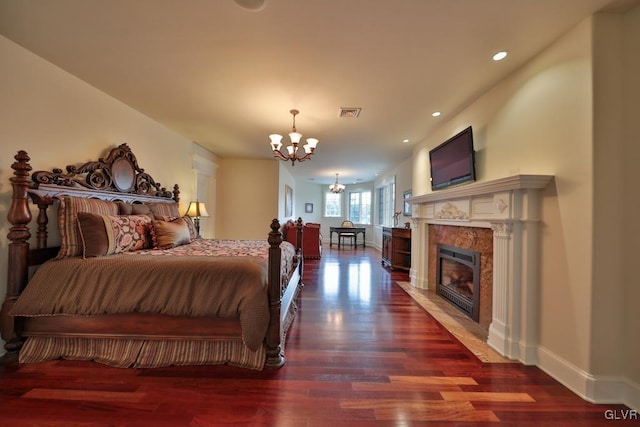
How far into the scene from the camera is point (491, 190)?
2.24 m

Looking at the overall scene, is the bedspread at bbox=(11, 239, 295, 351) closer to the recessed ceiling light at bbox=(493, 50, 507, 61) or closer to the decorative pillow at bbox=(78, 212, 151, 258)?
the decorative pillow at bbox=(78, 212, 151, 258)

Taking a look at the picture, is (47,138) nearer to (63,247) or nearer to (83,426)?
(63,247)

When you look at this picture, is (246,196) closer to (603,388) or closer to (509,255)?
(509,255)

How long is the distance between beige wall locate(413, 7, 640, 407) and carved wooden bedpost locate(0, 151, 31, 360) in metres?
3.99

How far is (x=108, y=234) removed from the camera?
2.19m

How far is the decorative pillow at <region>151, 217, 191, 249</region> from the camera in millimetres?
2695

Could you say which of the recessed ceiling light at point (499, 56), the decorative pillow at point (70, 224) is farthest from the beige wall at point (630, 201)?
the decorative pillow at point (70, 224)

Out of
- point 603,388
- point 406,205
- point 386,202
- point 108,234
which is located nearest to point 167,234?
point 108,234

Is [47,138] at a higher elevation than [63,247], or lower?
higher

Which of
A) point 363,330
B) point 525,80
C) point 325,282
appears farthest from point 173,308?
point 525,80

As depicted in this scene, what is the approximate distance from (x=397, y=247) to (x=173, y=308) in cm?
437

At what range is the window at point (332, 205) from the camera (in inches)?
423

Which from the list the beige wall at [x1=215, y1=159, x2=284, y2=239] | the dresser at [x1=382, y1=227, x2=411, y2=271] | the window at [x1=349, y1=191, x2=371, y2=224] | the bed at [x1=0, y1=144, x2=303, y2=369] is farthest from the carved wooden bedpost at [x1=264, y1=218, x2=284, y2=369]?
the window at [x1=349, y1=191, x2=371, y2=224]

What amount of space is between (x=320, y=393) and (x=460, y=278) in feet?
7.63
